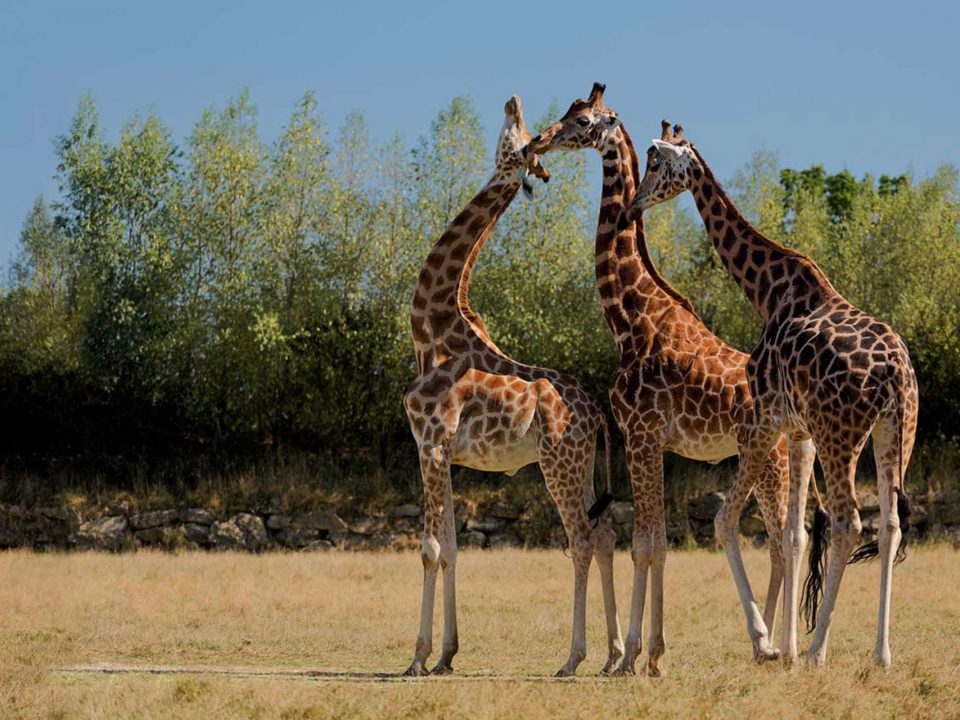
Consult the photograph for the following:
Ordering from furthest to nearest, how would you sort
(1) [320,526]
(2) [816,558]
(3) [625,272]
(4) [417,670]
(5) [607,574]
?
1. (1) [320,526]
2. (3) [625,272]
3. (5) [607,574]
4. (4) [417,670]
5. (2) [816,558]

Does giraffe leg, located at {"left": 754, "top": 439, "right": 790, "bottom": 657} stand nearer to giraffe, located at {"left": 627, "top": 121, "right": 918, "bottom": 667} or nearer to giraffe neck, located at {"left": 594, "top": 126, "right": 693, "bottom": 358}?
giraffe, located at {"left": 627, "top": 121, "right": 918, "bottom": 667}

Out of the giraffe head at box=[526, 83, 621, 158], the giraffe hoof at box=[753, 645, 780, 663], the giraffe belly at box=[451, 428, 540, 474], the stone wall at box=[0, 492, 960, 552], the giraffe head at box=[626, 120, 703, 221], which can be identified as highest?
the giraffe head at box=[526, 83, 621, 158]

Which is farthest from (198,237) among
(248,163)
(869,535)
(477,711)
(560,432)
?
(477,711)

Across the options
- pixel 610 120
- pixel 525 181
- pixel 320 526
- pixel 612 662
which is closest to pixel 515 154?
pixel 525 181

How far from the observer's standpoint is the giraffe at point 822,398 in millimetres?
10141

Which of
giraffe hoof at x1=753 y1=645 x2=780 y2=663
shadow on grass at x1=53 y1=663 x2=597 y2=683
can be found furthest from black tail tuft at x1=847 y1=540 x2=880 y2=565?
shadow on grass at x1=53 y1=663 x2=597 y2=683

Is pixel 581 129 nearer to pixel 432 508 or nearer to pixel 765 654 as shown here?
pixel 432 508

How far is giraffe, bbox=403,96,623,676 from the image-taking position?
12406mm

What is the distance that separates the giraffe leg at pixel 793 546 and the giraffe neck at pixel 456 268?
3473 mm

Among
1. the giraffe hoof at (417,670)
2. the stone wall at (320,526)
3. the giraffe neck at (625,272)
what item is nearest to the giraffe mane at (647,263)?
the giraffe neck at (625,272)

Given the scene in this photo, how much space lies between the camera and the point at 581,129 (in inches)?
516

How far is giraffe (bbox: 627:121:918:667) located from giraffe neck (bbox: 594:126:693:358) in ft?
2.57

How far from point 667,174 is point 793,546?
3.89m

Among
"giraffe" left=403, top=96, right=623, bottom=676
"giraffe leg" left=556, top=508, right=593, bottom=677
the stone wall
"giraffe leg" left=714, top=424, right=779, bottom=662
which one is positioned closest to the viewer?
"giraffe leg" left=714, top=424, right=779, bottom=662
